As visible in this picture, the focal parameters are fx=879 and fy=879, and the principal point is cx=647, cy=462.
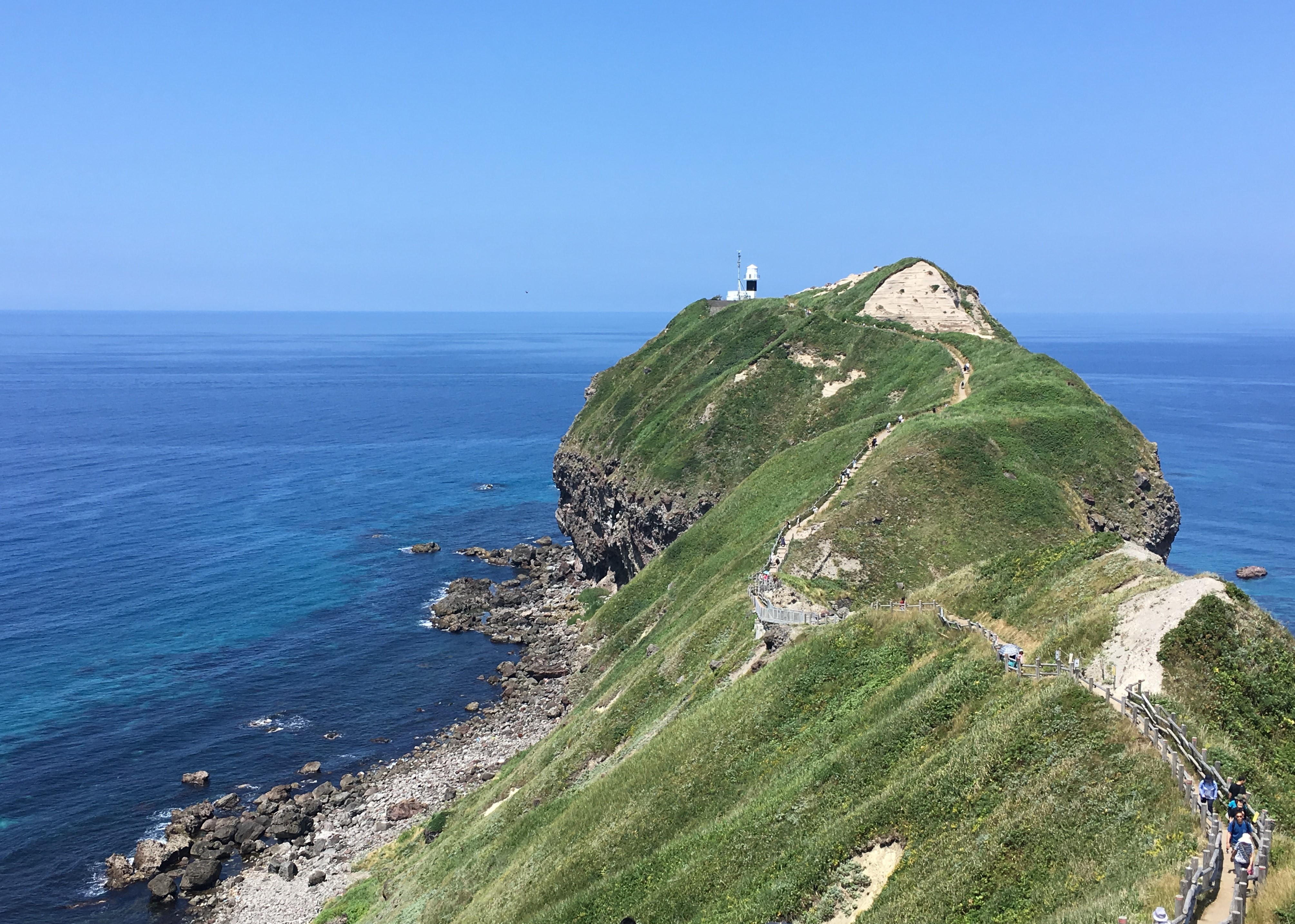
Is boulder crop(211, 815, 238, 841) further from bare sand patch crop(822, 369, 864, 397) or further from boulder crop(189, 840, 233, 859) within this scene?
bare sand patch crop(822, 369, 864, 397)

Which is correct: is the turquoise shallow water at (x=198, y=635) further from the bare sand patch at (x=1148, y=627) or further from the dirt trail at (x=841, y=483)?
the bare sand patch at (x=1148, y=627)

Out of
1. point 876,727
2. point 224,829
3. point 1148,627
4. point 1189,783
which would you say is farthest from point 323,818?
point 1189,783

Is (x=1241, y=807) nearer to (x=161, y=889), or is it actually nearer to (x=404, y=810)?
(x=404, y=810)

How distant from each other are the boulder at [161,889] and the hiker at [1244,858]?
59.3 meters

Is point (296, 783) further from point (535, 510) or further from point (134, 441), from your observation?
point (134, 441)

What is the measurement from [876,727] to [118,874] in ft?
171

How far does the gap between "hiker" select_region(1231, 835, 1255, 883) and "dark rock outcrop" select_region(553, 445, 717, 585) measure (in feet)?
235

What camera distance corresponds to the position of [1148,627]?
25.3 meters

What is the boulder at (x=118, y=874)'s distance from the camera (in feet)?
182

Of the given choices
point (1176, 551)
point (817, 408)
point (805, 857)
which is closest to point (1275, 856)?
point (805, 857)

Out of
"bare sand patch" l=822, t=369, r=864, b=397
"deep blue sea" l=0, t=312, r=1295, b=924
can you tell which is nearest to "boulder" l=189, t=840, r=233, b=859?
"deep blue sea" l=0, t=312, r=1295, b=924

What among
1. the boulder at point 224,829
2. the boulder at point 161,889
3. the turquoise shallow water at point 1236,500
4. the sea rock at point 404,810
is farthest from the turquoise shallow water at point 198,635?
the turquoise shallow water at point 1236,500

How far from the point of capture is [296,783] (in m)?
66.2

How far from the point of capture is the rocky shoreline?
179ft
